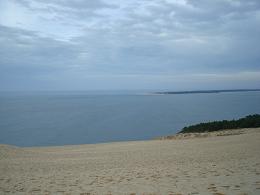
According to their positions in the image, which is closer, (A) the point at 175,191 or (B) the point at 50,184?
(A) the point at 175,191

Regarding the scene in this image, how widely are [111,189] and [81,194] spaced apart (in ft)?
2.71

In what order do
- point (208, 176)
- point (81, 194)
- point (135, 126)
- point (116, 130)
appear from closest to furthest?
point (81, 194)
point (208, 176)
point (116, 130)
point (135, 126)

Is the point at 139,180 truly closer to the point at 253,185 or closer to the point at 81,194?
the point at 81,194

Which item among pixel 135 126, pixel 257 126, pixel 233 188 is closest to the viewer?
pixel 233 188

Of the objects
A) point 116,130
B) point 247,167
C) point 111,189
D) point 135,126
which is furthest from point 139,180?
point 135,126

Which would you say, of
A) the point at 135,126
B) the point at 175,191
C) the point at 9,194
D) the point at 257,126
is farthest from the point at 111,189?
the point at 135,126

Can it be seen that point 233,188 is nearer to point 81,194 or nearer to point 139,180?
point 139,180

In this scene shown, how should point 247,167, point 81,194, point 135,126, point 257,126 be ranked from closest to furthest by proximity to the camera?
point 81,194 < point 247,167 < point 257,126 < point 135,126

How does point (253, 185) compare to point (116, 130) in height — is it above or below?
above

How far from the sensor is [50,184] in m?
8.12

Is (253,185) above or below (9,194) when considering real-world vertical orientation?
above

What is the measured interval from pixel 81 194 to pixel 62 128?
1984 inches

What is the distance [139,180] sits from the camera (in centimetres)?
812

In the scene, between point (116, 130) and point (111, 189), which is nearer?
point (111, 189)
